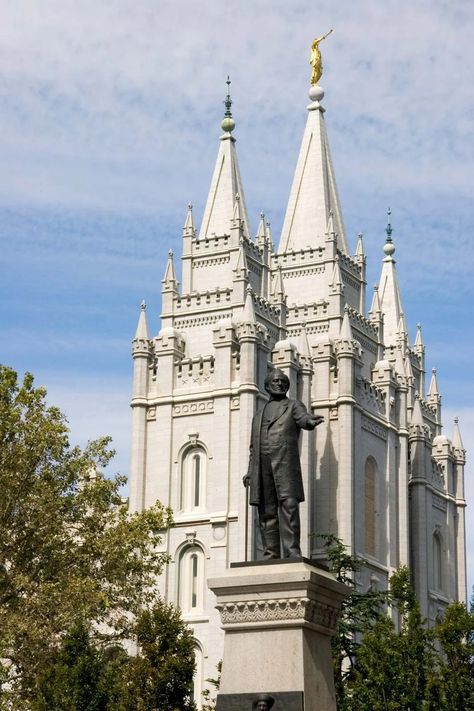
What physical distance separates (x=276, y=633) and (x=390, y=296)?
6458cm

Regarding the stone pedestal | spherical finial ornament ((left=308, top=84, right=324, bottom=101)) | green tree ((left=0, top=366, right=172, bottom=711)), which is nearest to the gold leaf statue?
spherical finial ornament ((left=308, top=84, right=324, bottom=101))

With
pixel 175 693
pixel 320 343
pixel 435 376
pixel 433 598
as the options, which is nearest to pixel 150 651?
pixel 175 693

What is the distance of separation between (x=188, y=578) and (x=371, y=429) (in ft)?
38.8

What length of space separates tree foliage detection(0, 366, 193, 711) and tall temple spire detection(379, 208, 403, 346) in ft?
134

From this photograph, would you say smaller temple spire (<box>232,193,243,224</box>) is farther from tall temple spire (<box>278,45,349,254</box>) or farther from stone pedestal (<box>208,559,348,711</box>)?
stone pedestal (<box>208,559,348,711</box>)

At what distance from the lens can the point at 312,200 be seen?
6688cm

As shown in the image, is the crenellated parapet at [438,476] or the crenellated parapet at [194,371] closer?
the crenellated parapet at [194,371]

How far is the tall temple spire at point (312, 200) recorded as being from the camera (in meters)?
66.4

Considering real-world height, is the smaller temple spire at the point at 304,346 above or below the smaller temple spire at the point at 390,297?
below

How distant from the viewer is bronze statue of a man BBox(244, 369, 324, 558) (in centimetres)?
1434

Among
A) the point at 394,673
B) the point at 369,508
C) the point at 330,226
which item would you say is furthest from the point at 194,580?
the point at 394,673

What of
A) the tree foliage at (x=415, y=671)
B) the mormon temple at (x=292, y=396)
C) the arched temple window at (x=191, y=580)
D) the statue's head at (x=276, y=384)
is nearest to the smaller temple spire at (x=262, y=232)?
the mormon temple at (x=292, y=396)

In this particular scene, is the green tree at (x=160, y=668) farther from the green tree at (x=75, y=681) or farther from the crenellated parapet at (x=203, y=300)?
the crenellated parapet at (x=203, y=300)

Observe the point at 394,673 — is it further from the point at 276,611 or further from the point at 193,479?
the point at 193,479
